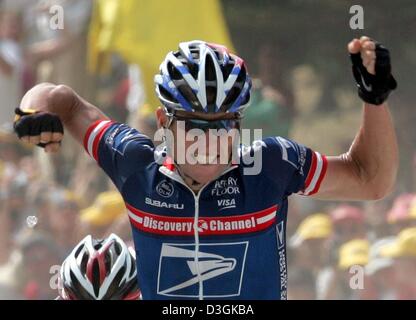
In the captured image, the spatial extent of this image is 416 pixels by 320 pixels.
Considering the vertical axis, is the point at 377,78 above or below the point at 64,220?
above

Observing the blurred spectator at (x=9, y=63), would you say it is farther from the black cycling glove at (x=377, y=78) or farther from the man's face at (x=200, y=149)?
the black cycling glove at (x=377, y=78)

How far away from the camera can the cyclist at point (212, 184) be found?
12.3 feet

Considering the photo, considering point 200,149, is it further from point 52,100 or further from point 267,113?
point 267,113

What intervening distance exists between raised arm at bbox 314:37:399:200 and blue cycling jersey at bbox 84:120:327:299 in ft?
0.66

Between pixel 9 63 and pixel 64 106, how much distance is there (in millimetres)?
4790

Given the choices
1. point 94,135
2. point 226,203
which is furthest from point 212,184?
point 94,135

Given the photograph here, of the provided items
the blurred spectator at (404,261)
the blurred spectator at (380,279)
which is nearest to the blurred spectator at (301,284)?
the blurred spectator at (380,279)

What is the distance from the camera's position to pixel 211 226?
3.80 meters

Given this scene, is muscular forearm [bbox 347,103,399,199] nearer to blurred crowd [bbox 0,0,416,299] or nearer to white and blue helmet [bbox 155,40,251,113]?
white and blue helmet [bbox 155,40,251,113]

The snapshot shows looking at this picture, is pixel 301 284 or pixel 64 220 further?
pixel 64 220

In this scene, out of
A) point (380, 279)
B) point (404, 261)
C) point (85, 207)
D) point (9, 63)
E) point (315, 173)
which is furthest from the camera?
point (9, 63)

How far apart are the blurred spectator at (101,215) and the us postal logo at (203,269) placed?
4124mm

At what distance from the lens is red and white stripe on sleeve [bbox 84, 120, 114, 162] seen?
402cm
